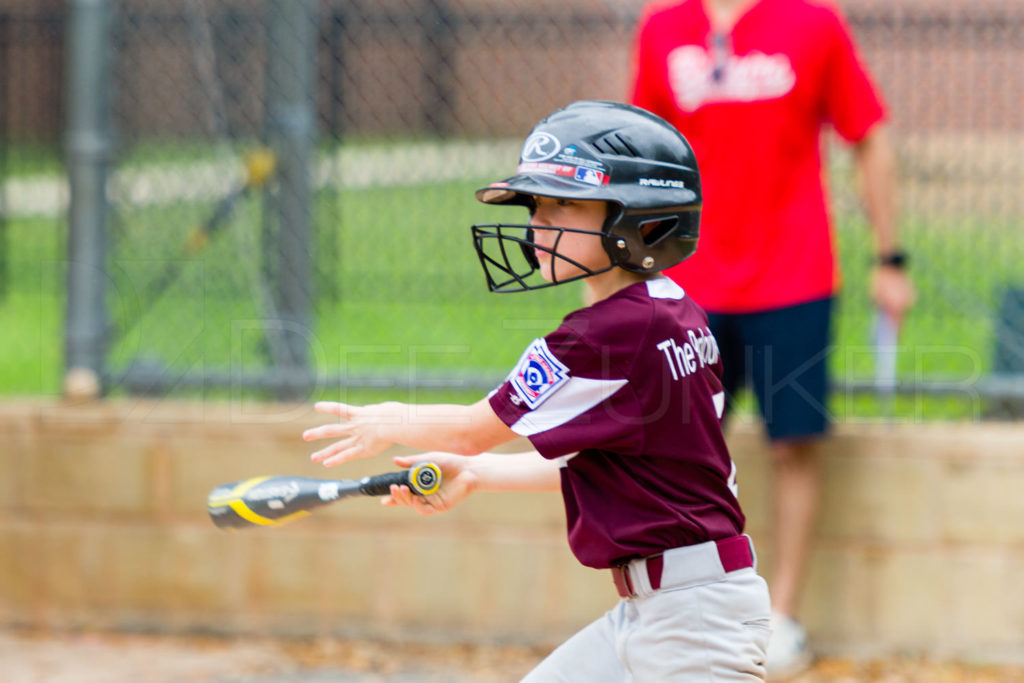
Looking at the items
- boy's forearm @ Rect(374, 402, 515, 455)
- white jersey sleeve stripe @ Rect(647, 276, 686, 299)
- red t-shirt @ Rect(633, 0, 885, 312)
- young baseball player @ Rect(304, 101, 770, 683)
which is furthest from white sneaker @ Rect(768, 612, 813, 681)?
boy's forearm @ Rect(374, 402, 515, 455)

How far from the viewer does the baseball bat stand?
265cm

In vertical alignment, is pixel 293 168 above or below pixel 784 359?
above

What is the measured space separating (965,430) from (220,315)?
3.01 metres

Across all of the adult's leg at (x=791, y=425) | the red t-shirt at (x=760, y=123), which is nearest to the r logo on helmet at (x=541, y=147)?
the red t-shirt at (x=760, y=123)

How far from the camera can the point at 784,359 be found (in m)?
4.42

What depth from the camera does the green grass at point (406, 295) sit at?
204 inches

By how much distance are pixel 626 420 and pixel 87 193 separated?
3.32 m

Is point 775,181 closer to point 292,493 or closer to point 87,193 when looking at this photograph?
point 292,493

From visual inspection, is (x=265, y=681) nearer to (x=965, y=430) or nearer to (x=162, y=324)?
(x=162, y=324)

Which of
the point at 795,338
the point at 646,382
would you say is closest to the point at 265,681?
the point at 795,338

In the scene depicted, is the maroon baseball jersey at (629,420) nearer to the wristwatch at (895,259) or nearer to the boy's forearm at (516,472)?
the boy's forearm at (516,472)

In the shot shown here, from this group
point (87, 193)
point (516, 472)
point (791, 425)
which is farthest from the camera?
point (87, 193)

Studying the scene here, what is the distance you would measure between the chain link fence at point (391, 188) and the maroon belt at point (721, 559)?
238 cm

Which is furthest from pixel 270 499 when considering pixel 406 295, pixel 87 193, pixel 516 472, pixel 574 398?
pixel 87 193
